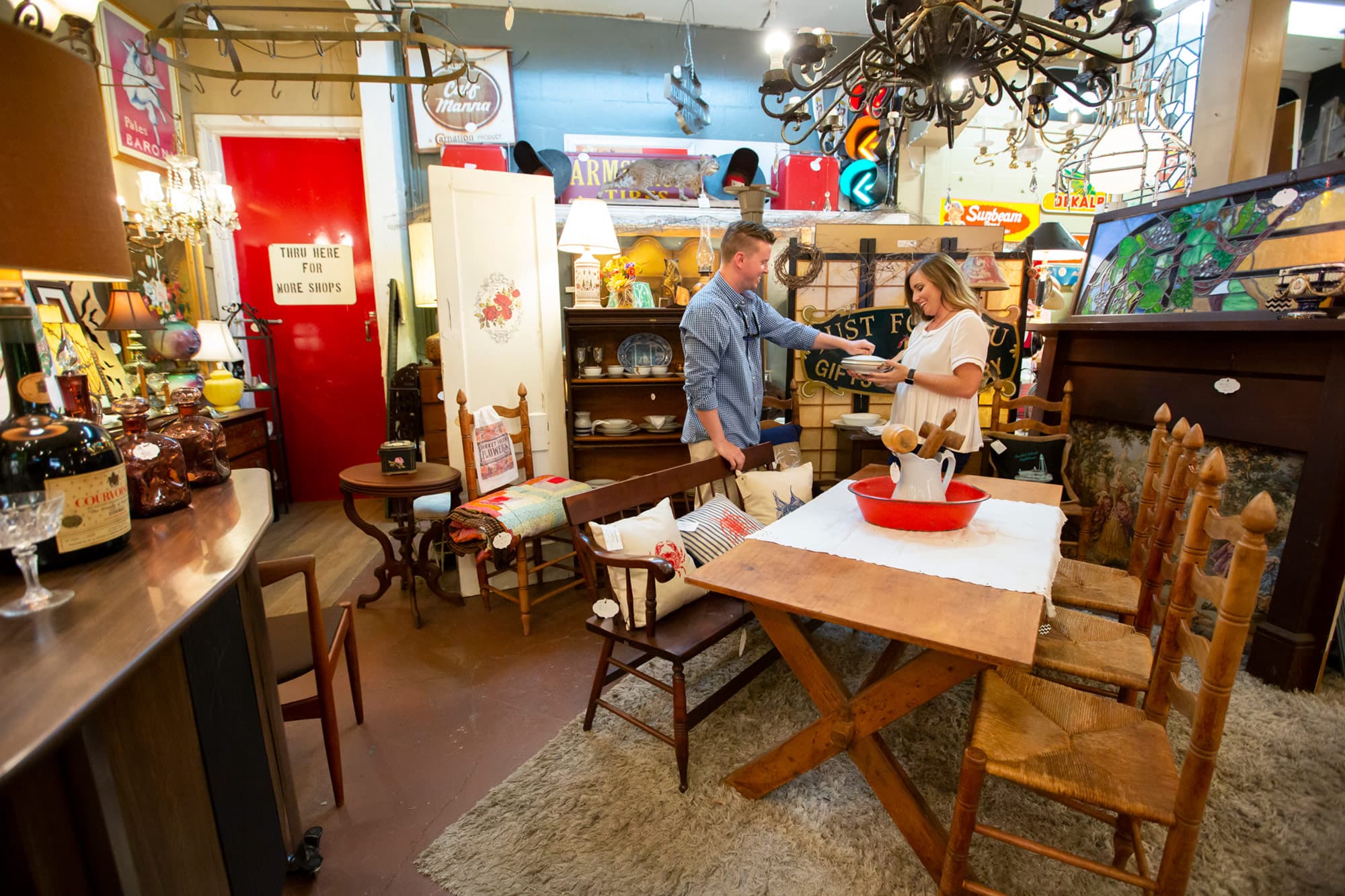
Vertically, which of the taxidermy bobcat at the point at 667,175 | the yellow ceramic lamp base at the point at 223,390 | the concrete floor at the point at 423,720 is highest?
the taxidermy bobcat at the point at 667,175

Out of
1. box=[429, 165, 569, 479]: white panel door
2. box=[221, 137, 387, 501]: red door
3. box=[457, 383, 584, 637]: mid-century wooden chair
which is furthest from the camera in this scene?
box=[221, 137, 387, 501]: red door

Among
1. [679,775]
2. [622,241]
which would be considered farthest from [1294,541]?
[622,241]

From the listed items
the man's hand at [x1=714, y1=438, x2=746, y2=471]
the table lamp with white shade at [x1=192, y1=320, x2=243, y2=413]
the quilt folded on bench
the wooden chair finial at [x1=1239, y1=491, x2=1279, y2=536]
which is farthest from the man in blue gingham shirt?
the table lamp with white shade at [x1=192, y1=320, x2=243, y2=413]

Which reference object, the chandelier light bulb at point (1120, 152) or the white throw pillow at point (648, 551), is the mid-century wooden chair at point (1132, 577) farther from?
the chandelier light bulb at point (1120, 152)

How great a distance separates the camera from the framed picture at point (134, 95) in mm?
3611

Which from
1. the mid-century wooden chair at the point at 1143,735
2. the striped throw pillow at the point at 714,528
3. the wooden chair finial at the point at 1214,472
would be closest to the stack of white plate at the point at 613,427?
the striped throw pillow at the point at 714,528

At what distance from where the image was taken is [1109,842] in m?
1.72

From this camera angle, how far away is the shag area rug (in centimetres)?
162

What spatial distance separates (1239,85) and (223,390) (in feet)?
19.3

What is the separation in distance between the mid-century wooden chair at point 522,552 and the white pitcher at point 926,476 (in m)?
1.75

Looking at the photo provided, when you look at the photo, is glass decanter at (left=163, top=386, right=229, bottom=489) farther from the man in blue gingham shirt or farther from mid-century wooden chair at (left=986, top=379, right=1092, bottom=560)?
mid-century wooden chair at (left=986, top=379, right=1092, bottom=560)

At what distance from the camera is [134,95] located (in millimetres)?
3855

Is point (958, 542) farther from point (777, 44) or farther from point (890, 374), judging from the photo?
point (777, 44)

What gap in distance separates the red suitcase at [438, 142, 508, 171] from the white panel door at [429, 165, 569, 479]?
1074 millimetres
